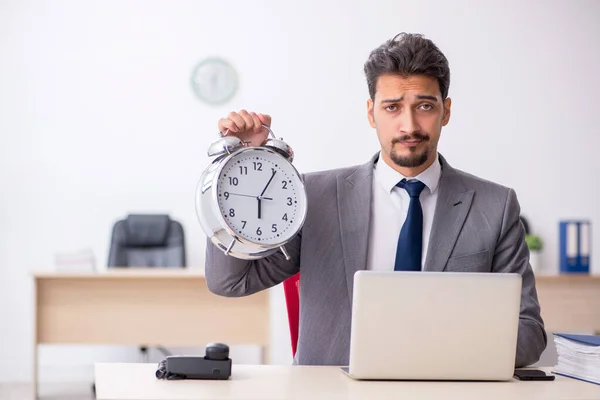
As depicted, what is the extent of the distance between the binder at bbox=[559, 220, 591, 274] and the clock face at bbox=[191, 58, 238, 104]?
2451mm

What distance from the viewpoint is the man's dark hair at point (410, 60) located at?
80.5 inches

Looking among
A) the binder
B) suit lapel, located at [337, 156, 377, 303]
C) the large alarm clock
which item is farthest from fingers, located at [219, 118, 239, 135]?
the binder

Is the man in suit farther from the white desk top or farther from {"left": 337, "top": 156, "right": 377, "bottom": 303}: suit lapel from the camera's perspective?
the white desk top

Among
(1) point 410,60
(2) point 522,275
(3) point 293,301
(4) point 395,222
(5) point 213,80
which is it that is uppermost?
(5) point 213,80

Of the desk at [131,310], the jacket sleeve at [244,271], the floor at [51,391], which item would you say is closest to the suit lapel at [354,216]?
the jacket sleeve at [244,271]

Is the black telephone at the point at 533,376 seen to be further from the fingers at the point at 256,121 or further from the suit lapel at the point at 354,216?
the fingers at the point at 256,121

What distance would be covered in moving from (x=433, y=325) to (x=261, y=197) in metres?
0.44

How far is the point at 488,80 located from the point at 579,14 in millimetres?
852

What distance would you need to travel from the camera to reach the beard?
6.61ft

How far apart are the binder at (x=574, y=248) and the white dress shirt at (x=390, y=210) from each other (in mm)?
3071

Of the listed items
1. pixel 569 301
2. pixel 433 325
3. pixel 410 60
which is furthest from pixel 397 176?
pixel 569 301

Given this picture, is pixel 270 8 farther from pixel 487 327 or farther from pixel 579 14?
pixel 487 327

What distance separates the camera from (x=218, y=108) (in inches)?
226

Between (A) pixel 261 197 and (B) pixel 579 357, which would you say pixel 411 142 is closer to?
(A) pixel 261 197
